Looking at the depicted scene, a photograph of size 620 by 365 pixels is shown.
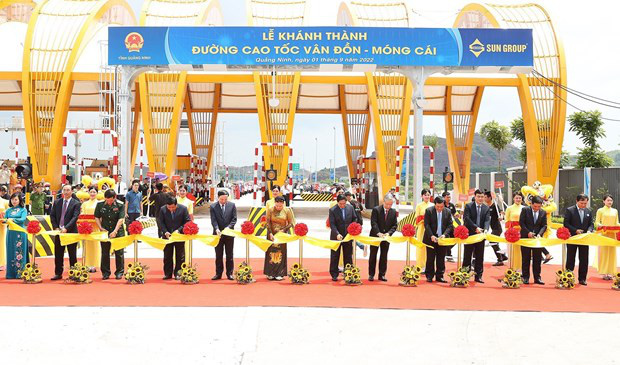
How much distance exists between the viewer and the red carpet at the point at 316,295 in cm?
795

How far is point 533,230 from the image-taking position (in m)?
10.5

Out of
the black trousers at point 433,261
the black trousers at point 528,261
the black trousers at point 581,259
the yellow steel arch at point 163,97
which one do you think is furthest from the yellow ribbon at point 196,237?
the yellow steel arch at point 163,97

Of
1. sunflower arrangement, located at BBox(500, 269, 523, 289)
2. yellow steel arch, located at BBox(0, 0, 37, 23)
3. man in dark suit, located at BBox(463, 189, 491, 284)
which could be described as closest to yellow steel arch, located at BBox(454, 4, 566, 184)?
man in dark suit, located at BBox(463, 189, 491, 284)

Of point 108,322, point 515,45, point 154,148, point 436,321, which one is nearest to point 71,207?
point 108,322

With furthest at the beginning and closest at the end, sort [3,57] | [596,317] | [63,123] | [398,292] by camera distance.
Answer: [3,57] < [63,123] < [398,292] < [596,317]

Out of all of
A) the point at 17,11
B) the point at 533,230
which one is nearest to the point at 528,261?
the point at 533,230

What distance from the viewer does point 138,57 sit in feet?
57.6

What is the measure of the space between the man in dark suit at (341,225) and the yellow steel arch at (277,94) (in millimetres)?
15322

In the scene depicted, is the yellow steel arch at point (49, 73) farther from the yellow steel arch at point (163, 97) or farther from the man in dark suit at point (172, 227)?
the man in dark suit at point (172, 227)

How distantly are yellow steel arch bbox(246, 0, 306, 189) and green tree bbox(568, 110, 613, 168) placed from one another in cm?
1621

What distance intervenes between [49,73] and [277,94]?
969 centimetres

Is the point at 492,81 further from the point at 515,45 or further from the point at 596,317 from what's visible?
the point at 596,317

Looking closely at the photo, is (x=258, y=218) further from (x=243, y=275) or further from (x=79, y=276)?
(x=79, y=276)

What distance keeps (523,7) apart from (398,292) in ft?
74.3
